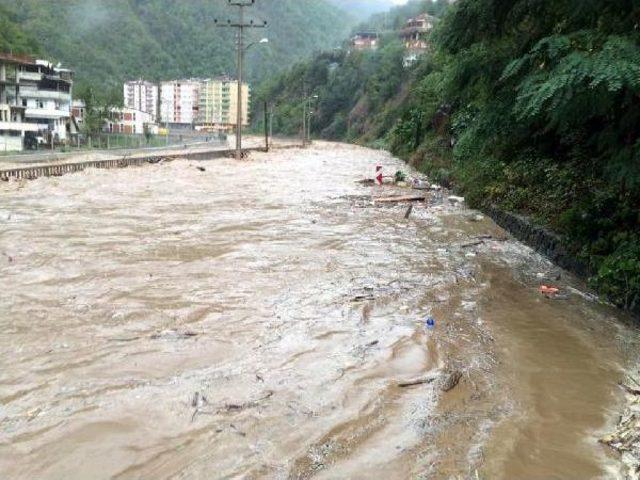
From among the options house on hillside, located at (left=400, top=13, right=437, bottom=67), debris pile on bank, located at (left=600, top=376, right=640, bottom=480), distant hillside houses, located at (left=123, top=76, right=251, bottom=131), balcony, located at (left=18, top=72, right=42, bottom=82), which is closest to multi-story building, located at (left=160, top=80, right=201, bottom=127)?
distant hillside houses, located at (left=123, top=76, right=251, bottom=131)

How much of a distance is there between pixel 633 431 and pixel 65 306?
586 centimetres

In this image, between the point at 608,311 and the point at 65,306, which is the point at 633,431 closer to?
the point at 608,311

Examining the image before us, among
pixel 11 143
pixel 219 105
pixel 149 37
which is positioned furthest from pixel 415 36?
pixel 11 143

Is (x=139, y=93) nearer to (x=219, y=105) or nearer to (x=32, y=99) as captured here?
(x=219, y=105)

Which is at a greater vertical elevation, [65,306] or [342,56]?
[342,56]

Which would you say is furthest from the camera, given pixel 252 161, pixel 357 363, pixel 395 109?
pixel 395 109

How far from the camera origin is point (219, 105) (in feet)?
440

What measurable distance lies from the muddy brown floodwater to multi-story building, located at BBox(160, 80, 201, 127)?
12245 centimetres

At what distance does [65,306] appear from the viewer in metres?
6.68

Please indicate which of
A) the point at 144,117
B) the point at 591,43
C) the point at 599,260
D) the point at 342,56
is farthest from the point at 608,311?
the point at 342,56

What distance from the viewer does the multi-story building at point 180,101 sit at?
130m

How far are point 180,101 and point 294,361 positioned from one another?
135m

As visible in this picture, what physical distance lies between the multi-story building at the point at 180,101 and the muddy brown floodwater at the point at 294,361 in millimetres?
122452

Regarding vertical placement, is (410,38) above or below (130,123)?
above
